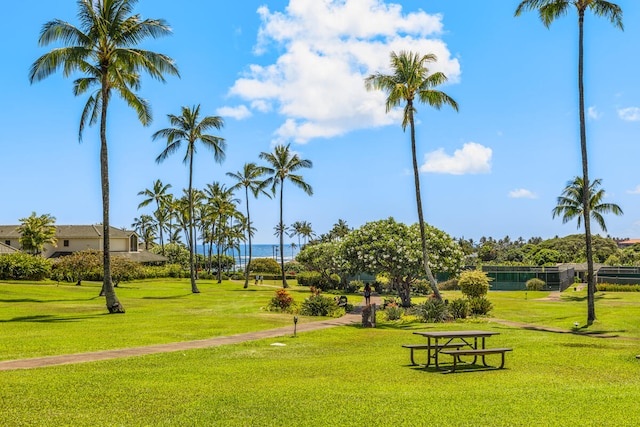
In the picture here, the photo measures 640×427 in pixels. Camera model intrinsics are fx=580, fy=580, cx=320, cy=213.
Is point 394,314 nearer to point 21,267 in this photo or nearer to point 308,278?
point 21,267

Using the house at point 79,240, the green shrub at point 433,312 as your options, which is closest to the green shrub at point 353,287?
the house at point 79,240

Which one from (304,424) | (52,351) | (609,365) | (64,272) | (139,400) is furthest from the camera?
(64,272)

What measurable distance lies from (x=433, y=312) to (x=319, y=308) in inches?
246

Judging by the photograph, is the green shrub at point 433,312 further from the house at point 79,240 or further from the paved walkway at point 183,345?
the house at point 79,240

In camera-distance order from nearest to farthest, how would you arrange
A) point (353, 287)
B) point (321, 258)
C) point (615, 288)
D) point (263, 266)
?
point (615, 288) → point (321, 258) → point (353, 287) → point (263, 266)

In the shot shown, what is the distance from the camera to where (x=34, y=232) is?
220 feet

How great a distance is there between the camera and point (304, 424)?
8.80 metres

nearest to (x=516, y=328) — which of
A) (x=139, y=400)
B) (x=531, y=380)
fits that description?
(x=531, y=380)

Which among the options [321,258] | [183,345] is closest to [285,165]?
[321,258]

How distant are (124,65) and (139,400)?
22.3 m

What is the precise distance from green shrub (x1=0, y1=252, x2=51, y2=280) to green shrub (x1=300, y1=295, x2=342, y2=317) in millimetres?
33026

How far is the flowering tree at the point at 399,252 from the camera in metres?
35.2

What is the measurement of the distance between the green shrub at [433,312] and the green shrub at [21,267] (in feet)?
129

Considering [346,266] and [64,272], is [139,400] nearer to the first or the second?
[346,266]
